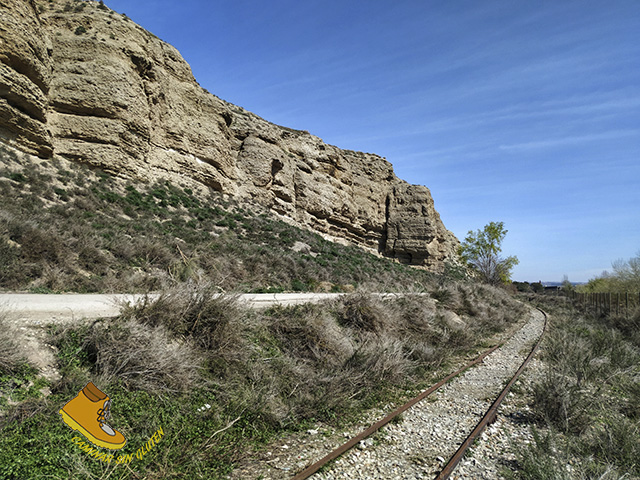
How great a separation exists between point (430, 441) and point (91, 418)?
4.34 meters

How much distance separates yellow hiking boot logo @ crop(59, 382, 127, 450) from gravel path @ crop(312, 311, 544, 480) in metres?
2.22

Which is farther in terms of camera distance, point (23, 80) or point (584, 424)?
point (23, 80)

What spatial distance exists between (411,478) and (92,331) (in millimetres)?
4401

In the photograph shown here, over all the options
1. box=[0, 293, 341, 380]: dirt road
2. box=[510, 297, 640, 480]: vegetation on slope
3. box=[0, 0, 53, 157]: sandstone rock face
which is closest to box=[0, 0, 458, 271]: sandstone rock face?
box=[0, 0, 53, 157]: sandstone rock face

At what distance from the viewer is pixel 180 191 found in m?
24.5

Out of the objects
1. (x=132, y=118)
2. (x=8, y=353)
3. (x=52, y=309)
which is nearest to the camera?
(x=8, y=353)

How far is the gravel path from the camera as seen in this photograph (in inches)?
156

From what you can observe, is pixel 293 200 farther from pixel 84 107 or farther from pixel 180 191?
pixel 84 107

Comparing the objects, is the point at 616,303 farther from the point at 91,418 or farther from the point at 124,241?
the point at 124,241

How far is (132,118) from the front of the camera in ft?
70.4

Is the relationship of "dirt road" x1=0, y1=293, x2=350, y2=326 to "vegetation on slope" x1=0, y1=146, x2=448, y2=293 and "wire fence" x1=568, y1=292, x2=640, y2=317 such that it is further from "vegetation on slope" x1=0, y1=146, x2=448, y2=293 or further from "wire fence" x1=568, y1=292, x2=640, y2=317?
"wire fence" x1=568, y1=292, x2=640, y2=317

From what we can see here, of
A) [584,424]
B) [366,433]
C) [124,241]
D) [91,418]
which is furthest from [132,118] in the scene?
[584,424]

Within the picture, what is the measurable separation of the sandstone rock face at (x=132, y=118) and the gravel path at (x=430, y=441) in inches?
847

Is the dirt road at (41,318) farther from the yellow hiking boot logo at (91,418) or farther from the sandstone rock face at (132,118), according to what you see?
the sandstone rock face at (132,118)
